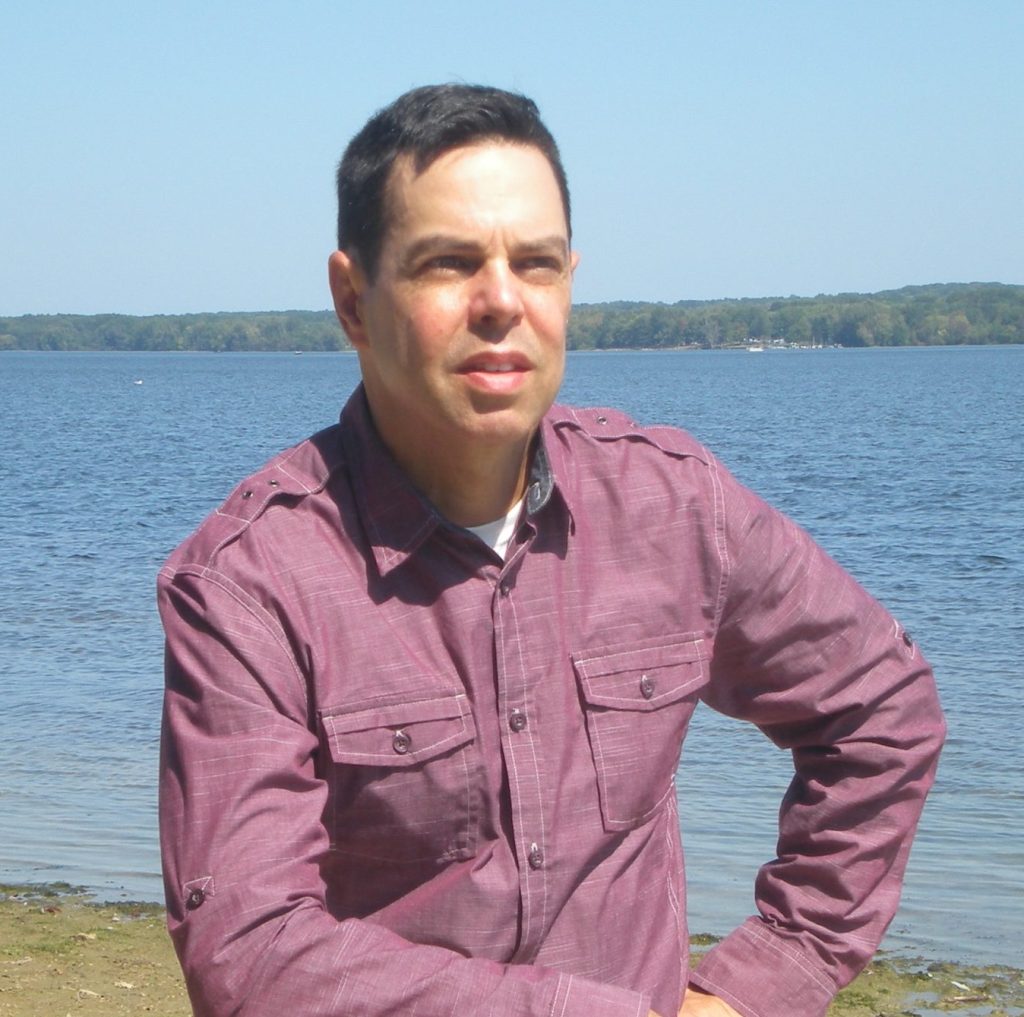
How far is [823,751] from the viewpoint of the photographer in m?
2.55

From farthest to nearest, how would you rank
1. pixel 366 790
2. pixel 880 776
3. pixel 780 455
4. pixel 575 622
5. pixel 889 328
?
pixel 889 328, pixel 780 455, pixel 880 776, pixel 575 622, pixel 366 790

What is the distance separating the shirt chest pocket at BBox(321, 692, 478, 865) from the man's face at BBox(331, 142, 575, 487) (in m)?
0.39

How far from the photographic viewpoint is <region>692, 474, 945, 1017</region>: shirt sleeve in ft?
8.12

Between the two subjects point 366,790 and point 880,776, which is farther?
point 880,776

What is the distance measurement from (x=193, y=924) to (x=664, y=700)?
0.76m

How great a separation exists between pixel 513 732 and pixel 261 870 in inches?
16.4

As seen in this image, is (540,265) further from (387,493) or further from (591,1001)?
(591,1001)

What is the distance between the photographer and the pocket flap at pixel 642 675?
2277 mm

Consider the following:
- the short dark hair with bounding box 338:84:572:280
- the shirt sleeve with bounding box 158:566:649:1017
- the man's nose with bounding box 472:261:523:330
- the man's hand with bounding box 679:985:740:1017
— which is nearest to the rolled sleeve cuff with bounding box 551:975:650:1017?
the shirt sleeve with bounding box 158:566:649:1017

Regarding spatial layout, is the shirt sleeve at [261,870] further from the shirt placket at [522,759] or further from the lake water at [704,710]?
the lake water at [704,710]

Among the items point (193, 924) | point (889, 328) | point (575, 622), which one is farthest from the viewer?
point (889, 328)

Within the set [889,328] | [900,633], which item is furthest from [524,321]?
[889,328]

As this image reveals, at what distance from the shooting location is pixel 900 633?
2568mm

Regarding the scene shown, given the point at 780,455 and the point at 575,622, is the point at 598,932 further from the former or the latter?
the point at 780,455
